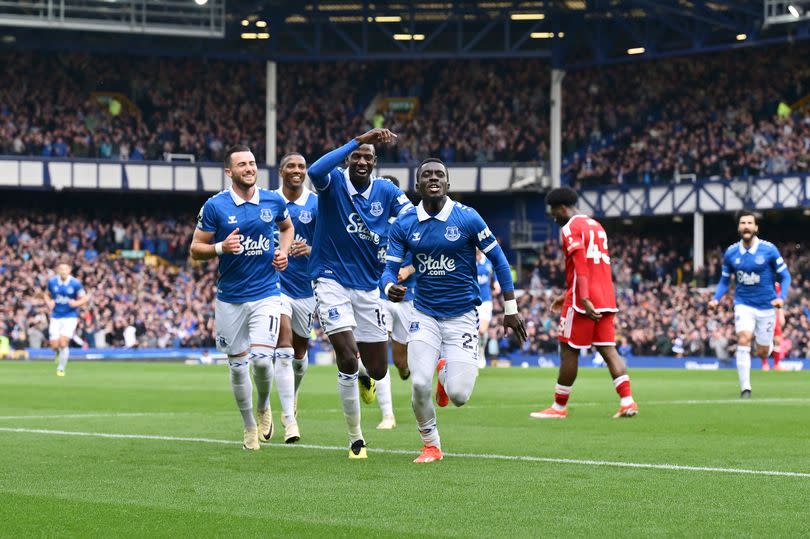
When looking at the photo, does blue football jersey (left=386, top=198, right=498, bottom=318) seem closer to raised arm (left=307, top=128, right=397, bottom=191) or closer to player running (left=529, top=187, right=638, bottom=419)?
raised arm (left=307, top=128, right=397, bottom=191)

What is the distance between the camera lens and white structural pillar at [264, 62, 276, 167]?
58.1 metres

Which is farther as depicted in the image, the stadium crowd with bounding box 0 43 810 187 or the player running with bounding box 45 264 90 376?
the stadium crowd with bounding box 0 43 810 187

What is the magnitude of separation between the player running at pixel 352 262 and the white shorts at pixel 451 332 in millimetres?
649

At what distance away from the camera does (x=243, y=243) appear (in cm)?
1228

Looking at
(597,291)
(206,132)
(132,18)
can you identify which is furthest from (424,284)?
(206,132)

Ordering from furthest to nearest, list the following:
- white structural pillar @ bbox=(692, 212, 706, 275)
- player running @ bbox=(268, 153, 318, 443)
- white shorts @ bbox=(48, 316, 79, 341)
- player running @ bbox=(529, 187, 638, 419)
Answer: white structural pillar @ bbox=(692, 212, 706, 275) < white shorts @ bbox=(48, 316, 79, 341) < player running @ bbox=(529, 187, 638, 419) < player running @ bbox=(268, 153, 318, 443)

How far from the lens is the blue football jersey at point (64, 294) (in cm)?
3014

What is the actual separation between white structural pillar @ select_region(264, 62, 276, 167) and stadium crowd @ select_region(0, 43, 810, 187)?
1188 millimetres

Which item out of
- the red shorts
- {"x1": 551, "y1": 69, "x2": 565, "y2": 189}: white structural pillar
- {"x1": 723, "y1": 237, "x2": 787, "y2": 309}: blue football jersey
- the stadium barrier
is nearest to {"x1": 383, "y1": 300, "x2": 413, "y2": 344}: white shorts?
the red shorts

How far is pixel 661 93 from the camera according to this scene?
185ft

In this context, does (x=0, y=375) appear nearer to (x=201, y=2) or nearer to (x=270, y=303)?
(x=270, y=303)

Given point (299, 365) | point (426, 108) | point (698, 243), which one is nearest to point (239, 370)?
point (299, 365)

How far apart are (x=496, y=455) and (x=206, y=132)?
161 ft

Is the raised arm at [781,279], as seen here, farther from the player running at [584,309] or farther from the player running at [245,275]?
the player running at [245,275]
